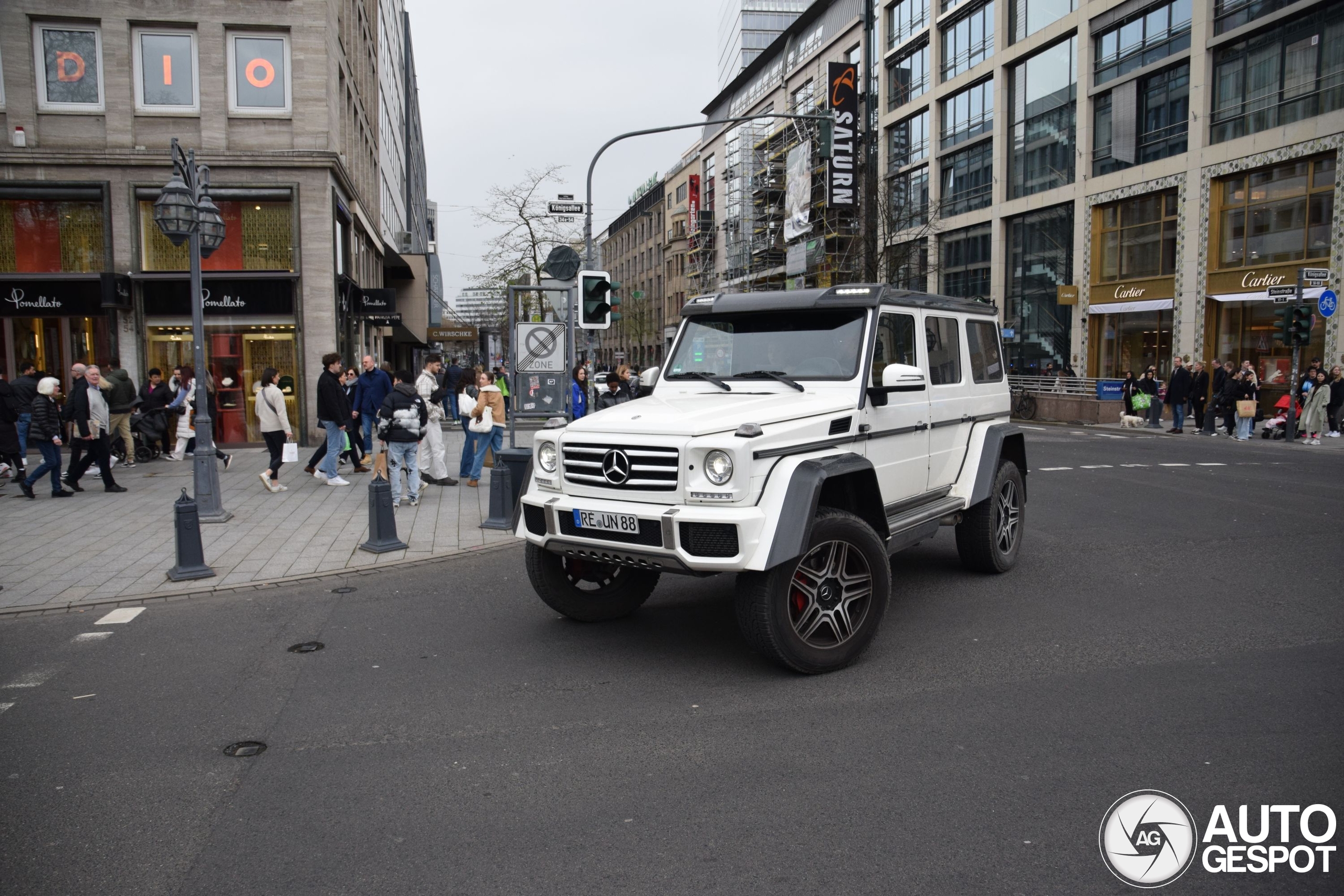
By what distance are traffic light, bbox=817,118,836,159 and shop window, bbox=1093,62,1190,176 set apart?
9.80 metres

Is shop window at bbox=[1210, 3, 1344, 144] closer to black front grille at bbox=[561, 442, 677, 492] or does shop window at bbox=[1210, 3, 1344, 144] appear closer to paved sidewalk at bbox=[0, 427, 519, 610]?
paved sidewalk at bbox=[0, 427, 519, 610]

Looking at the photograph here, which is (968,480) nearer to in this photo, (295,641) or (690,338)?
(690,338)

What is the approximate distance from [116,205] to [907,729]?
806 inches

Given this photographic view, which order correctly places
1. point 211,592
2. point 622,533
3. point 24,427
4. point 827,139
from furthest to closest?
point 827,139 → point 24,427 → point 211,592 → point 622,533

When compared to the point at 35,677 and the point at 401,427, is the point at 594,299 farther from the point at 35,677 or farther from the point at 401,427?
the point at 35,677

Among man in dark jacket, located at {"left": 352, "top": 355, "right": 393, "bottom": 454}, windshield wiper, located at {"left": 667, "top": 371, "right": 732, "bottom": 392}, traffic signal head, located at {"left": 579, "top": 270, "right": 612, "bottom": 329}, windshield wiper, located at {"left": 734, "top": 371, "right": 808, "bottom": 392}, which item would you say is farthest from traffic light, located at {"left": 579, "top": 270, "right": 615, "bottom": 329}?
windshield wiper, located at {"left": 734, "top": 371, "right": 808, "bottom": 392}

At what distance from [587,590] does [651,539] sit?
5.39 ft

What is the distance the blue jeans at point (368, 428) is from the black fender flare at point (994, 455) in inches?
353

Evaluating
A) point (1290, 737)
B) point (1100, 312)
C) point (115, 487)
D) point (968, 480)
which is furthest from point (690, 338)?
point (1100, 312)

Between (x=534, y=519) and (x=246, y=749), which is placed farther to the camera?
(x=534, y=519)

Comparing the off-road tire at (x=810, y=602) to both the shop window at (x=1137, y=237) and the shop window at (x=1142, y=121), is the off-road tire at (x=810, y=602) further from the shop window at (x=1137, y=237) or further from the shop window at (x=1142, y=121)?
the shop window at (x=1142, y=121)

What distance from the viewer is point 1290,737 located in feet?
14.0

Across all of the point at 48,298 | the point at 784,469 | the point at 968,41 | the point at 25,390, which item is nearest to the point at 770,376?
the point at 784,469

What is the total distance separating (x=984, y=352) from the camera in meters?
7.79
